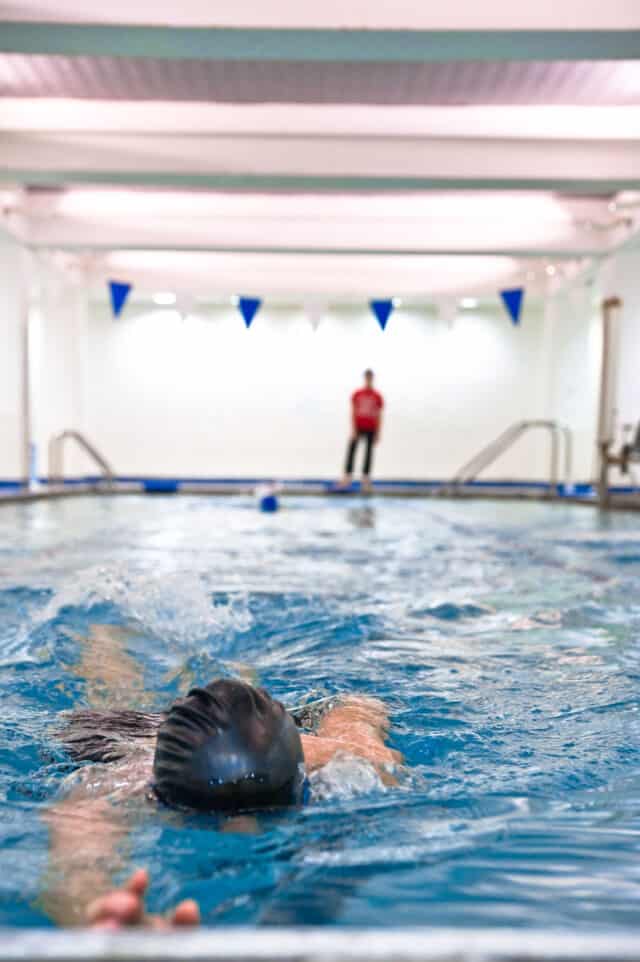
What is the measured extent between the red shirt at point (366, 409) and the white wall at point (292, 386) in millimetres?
3696

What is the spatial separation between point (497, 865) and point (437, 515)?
8643 millimetres

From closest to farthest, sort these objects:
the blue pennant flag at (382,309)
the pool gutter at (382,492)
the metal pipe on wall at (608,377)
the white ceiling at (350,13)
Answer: the white ceiling at (350,13)
the metal pipe on wall at (608,377)
the pool gutter at (382,492)
the blue pennant flag at (382,309)

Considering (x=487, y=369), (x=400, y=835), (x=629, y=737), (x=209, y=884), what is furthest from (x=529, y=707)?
(x=487, y=369)

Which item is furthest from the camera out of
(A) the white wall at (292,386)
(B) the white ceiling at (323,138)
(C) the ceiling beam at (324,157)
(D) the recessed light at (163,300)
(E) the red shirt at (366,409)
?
(A) the white wall at (292,386)

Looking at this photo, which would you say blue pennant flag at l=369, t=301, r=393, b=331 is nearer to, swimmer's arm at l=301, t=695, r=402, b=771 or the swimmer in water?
swimmer's arm at l=301, t=695, r=402, b=771

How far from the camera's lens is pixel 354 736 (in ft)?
7.48

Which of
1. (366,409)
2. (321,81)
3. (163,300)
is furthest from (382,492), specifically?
(321,81)

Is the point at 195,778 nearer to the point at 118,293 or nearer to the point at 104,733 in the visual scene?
the point at 104,733

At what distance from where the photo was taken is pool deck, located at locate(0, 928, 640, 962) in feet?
2.16

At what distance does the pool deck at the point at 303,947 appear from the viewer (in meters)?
0.66

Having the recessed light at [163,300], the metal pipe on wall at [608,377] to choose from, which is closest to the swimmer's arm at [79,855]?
the metal pipe on wall at [608,377]

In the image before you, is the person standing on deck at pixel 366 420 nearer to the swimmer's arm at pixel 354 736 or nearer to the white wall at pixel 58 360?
the white wall at pixel 58 360

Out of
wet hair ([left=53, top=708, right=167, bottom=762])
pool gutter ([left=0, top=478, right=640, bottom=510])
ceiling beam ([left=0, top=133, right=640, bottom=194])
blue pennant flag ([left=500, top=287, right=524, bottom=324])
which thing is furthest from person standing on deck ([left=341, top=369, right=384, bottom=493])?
wet hair ([left=53, top=708, right=167, bottom=762])

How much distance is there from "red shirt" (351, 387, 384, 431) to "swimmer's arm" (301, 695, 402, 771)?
11.7m
